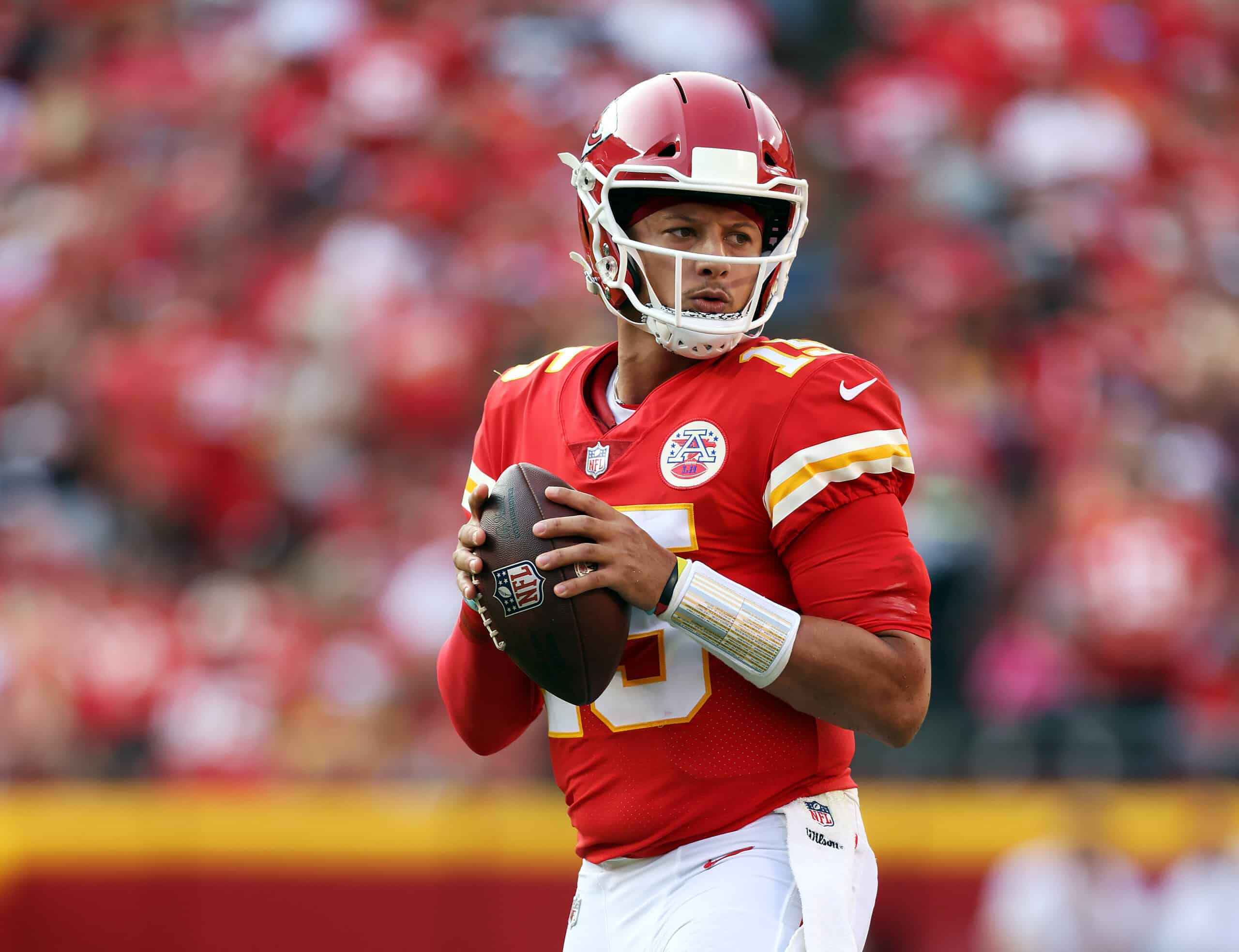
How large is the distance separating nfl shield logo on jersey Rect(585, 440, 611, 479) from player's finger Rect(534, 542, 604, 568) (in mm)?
246

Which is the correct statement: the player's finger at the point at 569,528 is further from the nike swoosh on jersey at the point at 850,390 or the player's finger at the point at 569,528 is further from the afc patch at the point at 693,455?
the nike swoosh on jersey at the point at 850,390

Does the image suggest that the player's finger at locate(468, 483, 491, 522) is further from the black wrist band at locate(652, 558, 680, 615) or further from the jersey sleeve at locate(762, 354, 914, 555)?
the jersey sleeve at locate(762, 354, 914, 555)

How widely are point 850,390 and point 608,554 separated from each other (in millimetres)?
445

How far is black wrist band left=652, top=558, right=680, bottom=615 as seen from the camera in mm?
2312

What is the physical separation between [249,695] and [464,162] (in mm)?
2935

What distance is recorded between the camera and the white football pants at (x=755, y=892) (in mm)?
2359

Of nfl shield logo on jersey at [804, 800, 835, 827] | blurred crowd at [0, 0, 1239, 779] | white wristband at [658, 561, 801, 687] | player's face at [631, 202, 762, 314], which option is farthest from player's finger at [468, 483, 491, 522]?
blurred crowd at [0, 0, 1239, 779]

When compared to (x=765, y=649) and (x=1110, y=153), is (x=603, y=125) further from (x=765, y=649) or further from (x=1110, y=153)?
(x=1110, y=153)

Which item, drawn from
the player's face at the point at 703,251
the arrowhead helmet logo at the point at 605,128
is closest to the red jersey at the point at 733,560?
the player's face at the point at 703,251

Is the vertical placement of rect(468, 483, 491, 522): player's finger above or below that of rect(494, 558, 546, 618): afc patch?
above

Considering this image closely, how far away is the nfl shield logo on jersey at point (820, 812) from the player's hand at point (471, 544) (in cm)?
58

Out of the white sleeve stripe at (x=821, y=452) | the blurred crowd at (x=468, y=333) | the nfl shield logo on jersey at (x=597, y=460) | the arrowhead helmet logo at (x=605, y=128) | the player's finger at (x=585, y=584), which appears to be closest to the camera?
the player's finger at (x=585, y=584)

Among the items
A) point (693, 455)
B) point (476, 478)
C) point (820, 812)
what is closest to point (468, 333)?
point (476, 478)

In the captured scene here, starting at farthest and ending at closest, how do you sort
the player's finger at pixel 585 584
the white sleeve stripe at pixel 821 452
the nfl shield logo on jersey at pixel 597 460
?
1. the nfl shield logo on jersey at pixel 597 460
2. the white sleeve stripe at pixel 821 452
3. the player's finger at pixel 585 584
